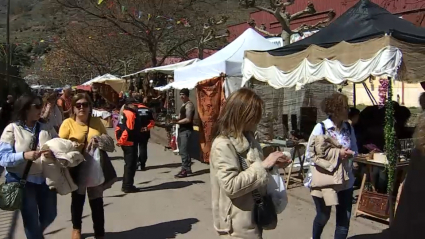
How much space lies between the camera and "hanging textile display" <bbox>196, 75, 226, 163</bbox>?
10344mm

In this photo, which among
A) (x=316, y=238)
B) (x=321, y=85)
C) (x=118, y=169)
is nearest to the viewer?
(x=316, y=238)

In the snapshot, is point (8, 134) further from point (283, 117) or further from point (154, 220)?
point (283, 117)

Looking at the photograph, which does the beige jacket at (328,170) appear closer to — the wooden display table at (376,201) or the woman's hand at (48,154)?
the wooden display table at (376,201)

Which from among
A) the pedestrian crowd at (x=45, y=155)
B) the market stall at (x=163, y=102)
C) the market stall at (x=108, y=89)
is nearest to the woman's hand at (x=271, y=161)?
the pedestrian crowd at (x=45, y=155)

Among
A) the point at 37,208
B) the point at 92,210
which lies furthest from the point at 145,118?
the point at 37,208

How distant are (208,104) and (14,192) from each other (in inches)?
264

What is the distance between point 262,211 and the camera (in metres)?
2.84

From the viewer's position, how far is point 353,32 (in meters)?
6.36

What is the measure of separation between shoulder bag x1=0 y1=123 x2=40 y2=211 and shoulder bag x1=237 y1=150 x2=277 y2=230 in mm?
2288

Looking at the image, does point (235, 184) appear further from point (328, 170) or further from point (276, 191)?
point (328, 170)

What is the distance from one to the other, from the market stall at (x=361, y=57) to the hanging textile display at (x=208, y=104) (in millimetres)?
2610

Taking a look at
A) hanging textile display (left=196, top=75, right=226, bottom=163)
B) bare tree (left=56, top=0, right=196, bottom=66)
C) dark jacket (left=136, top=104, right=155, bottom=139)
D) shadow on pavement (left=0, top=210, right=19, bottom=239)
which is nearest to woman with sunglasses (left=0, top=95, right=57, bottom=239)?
shadow on pavement (left=0, top=210, right=19, bottom=239)

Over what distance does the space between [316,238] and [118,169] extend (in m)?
6.73

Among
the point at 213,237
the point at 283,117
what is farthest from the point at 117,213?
the point at 283,117
